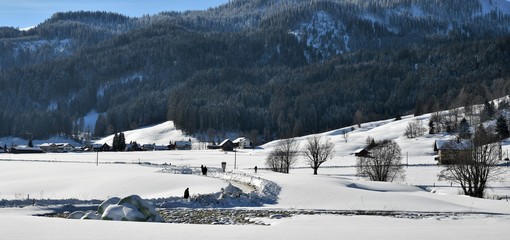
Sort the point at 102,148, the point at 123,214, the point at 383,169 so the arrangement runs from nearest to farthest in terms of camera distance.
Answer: the point at 123,214
the point at 383,169
the point at 102,148

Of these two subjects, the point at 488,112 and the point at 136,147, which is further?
the point at 136,147

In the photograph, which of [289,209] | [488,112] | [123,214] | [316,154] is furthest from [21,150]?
[123,214]

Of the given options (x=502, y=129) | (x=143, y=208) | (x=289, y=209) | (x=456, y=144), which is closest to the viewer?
(x=143, y=208)

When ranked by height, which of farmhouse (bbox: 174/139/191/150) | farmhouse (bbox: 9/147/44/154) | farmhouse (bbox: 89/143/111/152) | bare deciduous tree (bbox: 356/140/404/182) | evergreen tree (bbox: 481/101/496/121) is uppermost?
evergreen tree (bbox: 481/101/496/121)

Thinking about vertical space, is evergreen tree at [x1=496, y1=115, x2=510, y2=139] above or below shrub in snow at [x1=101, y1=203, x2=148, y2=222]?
above

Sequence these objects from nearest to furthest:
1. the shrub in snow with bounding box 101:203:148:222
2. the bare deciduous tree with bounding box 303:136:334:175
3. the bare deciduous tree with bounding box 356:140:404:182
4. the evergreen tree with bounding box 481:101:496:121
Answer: the shrub in snow with bounding box 101:203:148:222 → the bare deciduous tree with bounding box 356:140:404:182 → the bare deciduous tree with bounding box 303:136:334:175 → the evergreen tree with bounding box 481:101:496:121

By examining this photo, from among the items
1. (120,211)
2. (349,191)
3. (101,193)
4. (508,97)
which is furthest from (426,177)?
(508,97)

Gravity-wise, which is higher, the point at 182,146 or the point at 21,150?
the point at 182,146

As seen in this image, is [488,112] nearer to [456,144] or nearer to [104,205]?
[456,144]

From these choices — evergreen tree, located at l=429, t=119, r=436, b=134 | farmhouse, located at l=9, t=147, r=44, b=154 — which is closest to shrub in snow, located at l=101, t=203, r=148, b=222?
evergreen tree, located at l=429, t=119, r=436, b=134

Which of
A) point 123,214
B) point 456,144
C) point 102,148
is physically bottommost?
point 123,214

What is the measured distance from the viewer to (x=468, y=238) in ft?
51.8

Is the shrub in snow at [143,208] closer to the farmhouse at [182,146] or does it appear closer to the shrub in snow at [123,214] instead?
the shrub in snow at [123,214]

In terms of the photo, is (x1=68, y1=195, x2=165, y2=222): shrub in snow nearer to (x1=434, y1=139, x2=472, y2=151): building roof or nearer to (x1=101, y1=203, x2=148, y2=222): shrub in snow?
(x1=101, y1=203, x2=148, y2=222): shrub in snow
